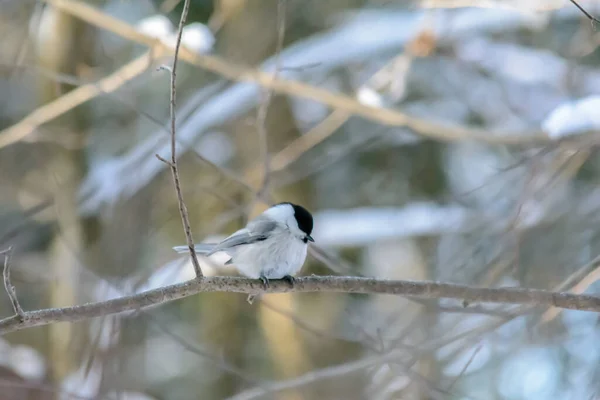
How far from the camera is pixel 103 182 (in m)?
3.94

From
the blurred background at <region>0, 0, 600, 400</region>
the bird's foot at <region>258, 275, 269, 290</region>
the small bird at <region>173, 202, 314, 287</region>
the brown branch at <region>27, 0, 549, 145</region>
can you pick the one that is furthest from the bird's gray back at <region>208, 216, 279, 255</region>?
the brown branch at <region>27, 0, 549, 145</region>

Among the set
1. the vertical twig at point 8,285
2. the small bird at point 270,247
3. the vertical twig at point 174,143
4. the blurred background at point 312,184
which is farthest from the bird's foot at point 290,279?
the vertical twig at point 8,285

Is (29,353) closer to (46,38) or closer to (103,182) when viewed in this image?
(103,182)

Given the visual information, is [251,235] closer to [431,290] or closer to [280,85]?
[431,290]

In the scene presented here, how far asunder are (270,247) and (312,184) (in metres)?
2.70

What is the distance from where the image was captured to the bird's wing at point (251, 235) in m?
2.51

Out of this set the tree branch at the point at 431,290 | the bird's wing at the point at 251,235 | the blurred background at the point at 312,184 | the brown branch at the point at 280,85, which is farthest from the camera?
the brown branch at the point at 280,85

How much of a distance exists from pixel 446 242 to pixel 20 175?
2.98 m

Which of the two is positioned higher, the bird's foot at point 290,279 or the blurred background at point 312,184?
the blurred background at point 312,184

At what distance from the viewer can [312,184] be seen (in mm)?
5117

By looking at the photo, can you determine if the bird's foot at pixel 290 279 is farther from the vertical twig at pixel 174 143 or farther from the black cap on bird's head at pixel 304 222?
the vertical twig at pixel 174 143

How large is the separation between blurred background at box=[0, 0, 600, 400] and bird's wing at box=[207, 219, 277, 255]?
0.35 feet

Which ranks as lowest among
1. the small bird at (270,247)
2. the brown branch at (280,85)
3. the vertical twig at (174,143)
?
the vertical twig at (174,143)

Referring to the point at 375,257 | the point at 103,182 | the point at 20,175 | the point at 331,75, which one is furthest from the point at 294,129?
the point at 20,175
